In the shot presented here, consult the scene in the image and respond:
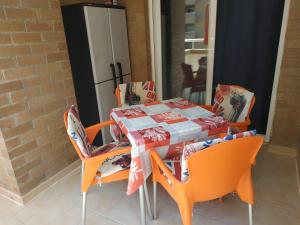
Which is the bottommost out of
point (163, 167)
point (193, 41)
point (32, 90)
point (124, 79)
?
point (163, 167)

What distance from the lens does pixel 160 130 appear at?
5.16 feet

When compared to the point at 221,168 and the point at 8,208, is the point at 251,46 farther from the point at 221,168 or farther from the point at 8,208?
the point at 8,208

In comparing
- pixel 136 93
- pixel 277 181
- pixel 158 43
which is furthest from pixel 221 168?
pixel 158 43

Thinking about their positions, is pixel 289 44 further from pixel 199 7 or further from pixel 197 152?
pixel 197 152

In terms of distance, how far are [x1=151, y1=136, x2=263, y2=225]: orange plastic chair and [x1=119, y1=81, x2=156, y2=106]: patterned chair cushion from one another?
122cm

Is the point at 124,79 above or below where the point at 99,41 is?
below

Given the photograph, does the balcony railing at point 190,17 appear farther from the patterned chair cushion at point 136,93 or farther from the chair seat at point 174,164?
the chair seat at point 174,164

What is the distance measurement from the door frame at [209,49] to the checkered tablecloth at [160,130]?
1.17 metres

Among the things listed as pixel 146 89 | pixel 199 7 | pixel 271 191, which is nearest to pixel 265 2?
pixel 199 7

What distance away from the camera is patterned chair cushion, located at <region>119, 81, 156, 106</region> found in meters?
2.50

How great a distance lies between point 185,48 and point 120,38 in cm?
86

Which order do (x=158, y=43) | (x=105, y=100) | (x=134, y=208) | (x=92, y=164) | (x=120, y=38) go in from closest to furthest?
(x=92, y=164), (x=134, y=208), (x=105, y=100), (x=120, y=38), (x=158, y=43)

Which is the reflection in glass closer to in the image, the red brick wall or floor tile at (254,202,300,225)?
the red brick wall

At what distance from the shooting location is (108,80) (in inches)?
109
